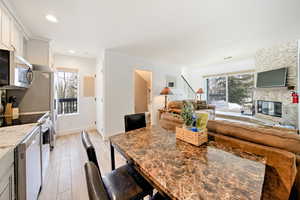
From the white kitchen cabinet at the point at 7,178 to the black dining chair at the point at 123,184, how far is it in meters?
0.52

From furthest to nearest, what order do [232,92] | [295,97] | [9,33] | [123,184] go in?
1. [232,92]
2. [295,97]
3. [9,33]
4. [123,184]

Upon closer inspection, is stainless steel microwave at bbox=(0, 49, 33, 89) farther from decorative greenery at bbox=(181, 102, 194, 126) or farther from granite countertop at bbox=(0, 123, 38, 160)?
decorative greenery at bbox=(181, 102, 194, 126)

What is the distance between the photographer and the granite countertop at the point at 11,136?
3.08 ft

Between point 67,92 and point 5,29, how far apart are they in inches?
99.2

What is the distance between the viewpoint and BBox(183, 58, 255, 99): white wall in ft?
15.5

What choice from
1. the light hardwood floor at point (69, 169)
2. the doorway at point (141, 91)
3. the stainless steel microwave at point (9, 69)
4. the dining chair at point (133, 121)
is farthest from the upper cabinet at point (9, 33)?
the doorway at point (141, 91)

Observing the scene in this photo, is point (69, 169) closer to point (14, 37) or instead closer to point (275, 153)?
point (14, 37)

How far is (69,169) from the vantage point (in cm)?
214

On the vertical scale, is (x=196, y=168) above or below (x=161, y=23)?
below

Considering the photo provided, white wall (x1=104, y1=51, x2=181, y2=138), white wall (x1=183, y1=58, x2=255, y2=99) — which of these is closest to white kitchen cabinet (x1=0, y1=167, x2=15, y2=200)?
white wall (x1=104, y1=51, x2=181, y2=138)

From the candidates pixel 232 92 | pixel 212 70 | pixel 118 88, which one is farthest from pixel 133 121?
pixel 212 70

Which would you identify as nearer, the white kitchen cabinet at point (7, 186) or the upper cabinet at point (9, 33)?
the white kitchen cabinet at point (7, 186)

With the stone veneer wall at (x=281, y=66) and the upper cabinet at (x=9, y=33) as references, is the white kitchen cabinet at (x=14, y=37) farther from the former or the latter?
the stone veneer wall at (x=281, y=66)

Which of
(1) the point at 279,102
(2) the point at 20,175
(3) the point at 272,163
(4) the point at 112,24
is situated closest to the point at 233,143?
(3) the point at 272,163
